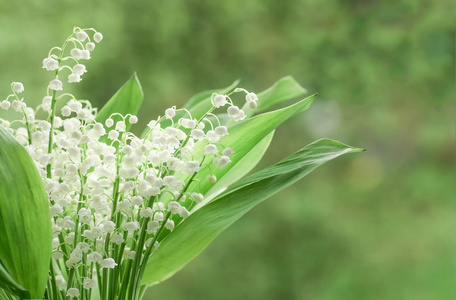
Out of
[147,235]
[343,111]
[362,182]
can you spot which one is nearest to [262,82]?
[343,111]

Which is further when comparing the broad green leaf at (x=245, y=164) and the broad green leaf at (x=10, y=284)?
the broad green leaf at (x=245, y=164)

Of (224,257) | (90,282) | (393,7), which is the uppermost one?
A: (393,7)

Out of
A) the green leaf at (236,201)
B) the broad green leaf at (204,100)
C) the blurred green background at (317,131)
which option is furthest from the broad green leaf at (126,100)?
the blurred green background at (317,131)

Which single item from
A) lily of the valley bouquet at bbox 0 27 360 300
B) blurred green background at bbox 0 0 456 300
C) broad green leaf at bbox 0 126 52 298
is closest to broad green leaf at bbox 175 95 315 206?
lily of the valley bouquet at bbox 0 27 360 300

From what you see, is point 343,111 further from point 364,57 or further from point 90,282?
point 90,282

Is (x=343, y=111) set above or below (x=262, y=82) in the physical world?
below

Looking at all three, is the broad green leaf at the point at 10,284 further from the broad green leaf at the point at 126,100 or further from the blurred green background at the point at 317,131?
the blurred green background at the point at 317,131

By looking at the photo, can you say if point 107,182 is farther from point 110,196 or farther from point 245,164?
point 245,164
